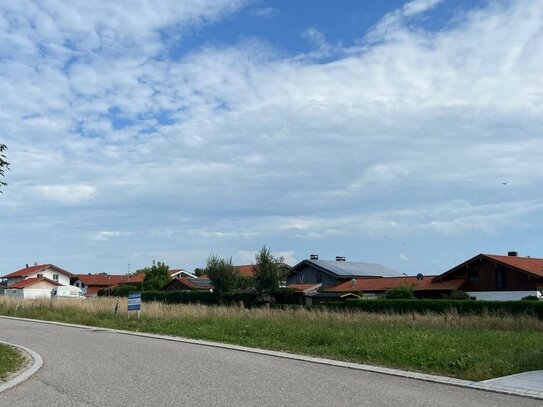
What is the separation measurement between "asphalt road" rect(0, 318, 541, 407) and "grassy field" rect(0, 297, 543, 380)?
1755mm

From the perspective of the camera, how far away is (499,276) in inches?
1970

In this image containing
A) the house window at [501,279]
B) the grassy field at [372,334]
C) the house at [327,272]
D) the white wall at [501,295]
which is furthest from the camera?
the house at [327,272]

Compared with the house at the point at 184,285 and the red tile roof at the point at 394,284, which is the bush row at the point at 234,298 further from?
the house at the point at 184,285

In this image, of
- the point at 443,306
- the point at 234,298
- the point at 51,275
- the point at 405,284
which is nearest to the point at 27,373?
the point at 443,306

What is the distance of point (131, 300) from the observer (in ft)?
92.2

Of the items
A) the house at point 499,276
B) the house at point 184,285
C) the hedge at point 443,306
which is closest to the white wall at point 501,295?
the house at point 499,276

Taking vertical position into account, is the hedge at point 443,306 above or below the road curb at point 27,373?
above

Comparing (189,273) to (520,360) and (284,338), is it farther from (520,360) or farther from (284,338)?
(520,360)

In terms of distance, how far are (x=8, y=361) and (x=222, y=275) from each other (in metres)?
41.9

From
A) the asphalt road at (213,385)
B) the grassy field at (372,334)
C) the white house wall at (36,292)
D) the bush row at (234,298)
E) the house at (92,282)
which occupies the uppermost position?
the house at (92,282)

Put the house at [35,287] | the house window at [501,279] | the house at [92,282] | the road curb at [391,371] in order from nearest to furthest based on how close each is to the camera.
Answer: the road curb at [391,371]
the house window at [501,279]
the house at [35,287]
the house at [92,282]

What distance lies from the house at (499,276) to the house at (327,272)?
15.5 metres

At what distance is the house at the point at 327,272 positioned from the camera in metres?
67.4

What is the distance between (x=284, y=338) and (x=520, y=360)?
7376 millimetres
